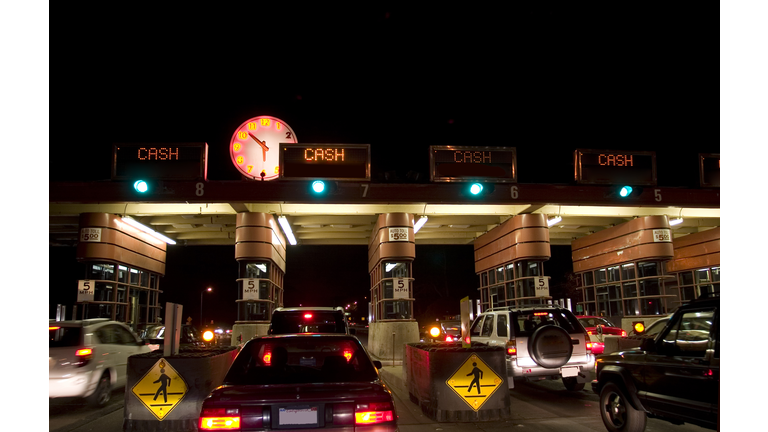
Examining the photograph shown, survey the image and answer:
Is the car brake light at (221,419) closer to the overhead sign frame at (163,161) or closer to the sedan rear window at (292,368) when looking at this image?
the sedan rear window at (292,368)

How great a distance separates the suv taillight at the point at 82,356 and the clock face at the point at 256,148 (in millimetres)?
8339

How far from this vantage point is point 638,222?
18.5 metres

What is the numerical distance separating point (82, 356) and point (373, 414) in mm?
6840

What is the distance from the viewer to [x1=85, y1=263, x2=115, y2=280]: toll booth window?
1662 cm

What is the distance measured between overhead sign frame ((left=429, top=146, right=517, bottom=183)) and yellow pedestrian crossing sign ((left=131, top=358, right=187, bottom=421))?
8.35m

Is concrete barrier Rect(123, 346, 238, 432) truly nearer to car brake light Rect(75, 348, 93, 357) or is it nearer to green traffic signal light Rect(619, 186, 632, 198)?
car brake light Rect(75, 348, 93, 357)

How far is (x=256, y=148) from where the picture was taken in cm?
1719

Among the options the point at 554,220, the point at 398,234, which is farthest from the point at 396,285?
the point at 554,220

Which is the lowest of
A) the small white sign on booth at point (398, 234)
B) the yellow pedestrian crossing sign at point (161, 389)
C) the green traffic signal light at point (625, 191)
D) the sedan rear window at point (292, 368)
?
the yellow pedestrian crossing sign at point (161, 389)

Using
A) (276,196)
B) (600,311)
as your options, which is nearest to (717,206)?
(600,311)

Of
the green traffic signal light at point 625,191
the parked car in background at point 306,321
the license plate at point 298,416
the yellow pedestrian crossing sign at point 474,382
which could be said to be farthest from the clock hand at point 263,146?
the license plate at point 298,416

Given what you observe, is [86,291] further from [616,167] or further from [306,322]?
[616,167]

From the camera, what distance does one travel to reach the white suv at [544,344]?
9.65 metres

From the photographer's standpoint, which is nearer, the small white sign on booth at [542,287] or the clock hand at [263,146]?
the small white sign on booth at [542,287]
